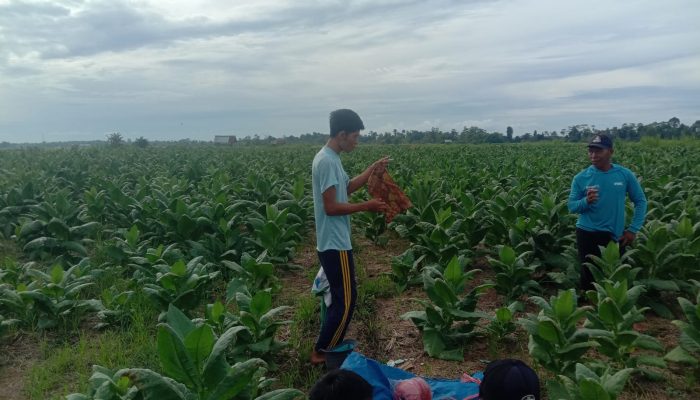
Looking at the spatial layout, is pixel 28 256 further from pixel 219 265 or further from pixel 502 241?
pixel 502 241

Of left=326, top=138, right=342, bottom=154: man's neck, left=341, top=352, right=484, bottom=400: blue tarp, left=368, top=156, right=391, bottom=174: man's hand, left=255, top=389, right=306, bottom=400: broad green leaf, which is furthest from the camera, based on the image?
left=368, top=156, right=391, bottom=174: man's hand

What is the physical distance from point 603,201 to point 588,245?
495mm

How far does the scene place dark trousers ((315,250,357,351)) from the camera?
410 centimetres

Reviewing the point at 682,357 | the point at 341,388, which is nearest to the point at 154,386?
the point at 341,388

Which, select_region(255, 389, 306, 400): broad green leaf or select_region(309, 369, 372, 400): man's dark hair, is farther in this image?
select_region(255, 389, 306, 400): broad green leaf

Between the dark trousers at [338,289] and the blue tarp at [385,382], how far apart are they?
0.44 metres

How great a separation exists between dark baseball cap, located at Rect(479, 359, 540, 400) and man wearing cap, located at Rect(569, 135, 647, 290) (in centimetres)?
282

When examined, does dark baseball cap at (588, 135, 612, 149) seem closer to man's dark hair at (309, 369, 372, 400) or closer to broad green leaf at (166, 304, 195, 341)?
man's dark hair at (309, 369, 372, 400)

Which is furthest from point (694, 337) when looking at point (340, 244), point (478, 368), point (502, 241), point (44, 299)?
point (44, 299)

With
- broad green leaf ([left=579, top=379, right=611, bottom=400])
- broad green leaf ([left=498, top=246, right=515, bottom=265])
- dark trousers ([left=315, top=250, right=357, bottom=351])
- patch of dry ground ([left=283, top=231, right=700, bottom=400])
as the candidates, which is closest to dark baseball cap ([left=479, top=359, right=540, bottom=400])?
broad green leaf ([left=579, top=379, right=611, bottom=400])

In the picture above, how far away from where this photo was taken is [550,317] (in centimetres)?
383

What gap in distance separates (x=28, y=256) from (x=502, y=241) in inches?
265

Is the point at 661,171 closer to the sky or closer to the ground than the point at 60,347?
closer to the sky

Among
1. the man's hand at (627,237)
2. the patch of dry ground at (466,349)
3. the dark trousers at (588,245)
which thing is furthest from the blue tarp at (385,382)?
the man's hand at (627,237)
